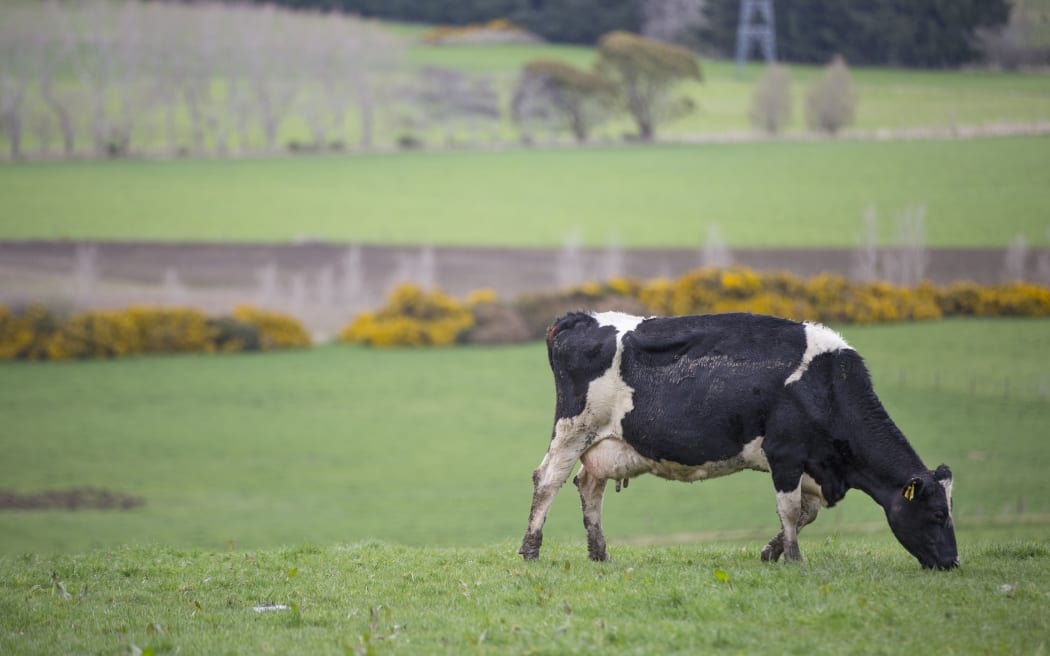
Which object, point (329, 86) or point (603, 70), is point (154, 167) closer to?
point (329, 86)

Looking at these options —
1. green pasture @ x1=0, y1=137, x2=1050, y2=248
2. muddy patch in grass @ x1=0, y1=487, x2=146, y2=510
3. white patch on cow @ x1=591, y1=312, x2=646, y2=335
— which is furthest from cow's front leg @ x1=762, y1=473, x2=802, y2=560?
green pasture @ x1=0, y1=137, x2=1050, y2=248

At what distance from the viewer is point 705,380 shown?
1218cm

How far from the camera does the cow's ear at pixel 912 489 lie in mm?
11484

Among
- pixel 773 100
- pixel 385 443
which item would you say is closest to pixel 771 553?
pixel 385 443

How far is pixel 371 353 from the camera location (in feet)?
160

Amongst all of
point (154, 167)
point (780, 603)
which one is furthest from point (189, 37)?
point (780, 603)

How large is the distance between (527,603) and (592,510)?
2330 millimetres

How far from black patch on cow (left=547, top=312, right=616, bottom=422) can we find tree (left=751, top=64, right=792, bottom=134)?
4953 cm

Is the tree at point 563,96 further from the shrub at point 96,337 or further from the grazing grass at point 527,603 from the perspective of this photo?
the grazing grass at point 527,603

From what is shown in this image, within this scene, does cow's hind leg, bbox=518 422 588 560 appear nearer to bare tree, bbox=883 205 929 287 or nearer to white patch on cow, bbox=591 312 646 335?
white patch on cow, bbox=591 312 646 335

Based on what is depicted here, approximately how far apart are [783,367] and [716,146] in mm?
54154

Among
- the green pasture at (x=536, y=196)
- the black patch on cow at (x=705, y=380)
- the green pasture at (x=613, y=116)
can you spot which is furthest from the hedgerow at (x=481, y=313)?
the black patch on cow at (x=705, y=380)

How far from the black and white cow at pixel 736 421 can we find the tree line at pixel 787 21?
1309 inches

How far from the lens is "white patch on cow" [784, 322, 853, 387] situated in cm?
1189
